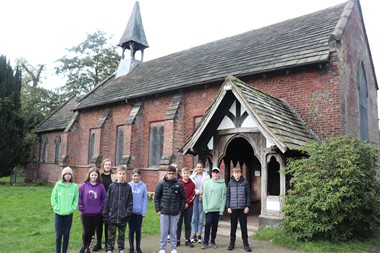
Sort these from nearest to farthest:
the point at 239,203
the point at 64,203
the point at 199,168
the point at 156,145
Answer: the point at 64,203 → the point at 239,203 → the point at 199,168 → the point at 156,145

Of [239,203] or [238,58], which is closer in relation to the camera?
[239,203]

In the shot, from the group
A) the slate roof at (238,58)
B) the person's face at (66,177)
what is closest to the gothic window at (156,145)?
the slate roof at (238,58)

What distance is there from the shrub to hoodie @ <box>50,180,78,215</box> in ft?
17.2

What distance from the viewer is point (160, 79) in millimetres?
19422

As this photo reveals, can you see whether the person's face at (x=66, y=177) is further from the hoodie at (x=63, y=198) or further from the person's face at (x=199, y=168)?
the person's face at (x=199, y=168)

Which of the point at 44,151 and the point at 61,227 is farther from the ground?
the point at 44,151

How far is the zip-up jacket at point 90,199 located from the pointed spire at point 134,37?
2198 centimetres

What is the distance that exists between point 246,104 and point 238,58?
7111 millimetres

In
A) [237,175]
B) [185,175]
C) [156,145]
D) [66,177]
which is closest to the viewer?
[66,177]

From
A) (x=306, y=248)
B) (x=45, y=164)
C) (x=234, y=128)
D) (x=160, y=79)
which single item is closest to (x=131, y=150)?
(x=160, y=79)

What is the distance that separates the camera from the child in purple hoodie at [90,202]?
671cm

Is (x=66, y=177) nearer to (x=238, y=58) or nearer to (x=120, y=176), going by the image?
(x=120, y=176)

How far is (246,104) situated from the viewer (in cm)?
940

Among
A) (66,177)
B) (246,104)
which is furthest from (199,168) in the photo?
(66,177)
